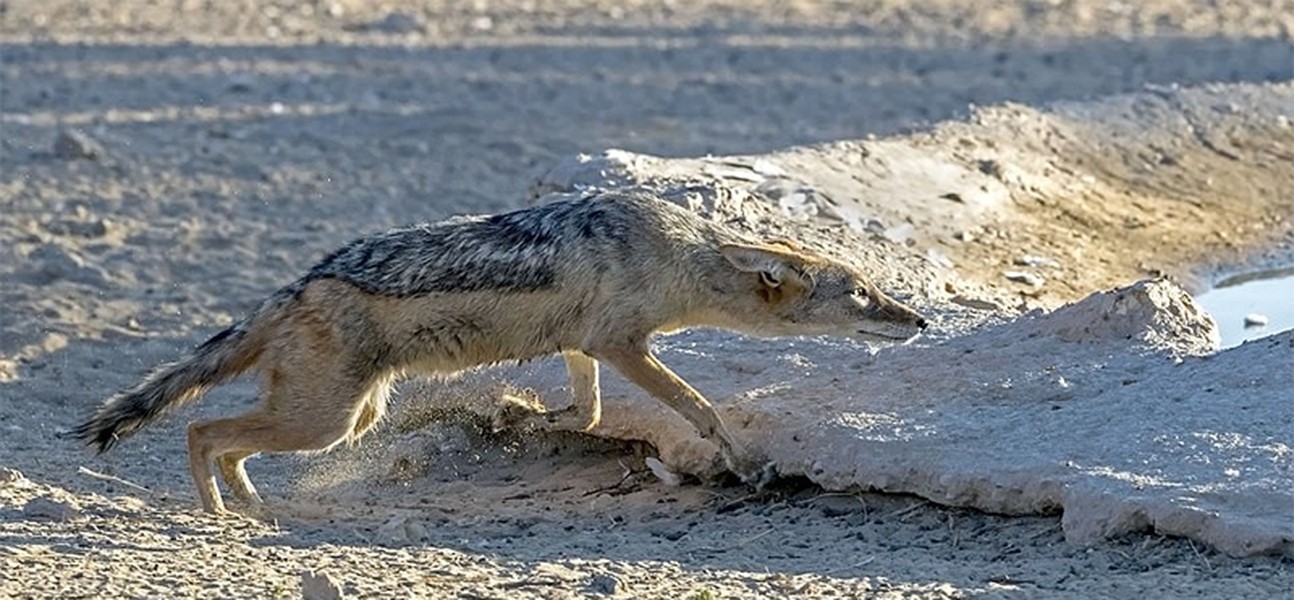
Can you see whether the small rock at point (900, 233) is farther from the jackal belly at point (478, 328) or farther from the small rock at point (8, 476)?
the small rock at point (8, 476)

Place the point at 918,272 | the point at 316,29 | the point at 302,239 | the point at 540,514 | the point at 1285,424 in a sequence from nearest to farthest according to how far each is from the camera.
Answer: the point at 1285,424
the point at 540,514
the point at 918,272
the point at 302,239
the point at 316,29

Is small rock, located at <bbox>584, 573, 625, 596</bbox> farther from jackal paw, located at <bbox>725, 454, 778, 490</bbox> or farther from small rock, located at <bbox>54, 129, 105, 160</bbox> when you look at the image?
small rock, located at <bbox>54, 129, 105, 160</bbox>

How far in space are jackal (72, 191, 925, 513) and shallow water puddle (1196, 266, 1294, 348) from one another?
2.68 m

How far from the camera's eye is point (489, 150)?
14.4 metres

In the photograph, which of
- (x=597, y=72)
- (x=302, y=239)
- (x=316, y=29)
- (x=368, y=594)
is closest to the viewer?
(x=368, y=594)

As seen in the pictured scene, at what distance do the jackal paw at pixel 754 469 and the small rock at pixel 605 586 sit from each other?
1.24 metres

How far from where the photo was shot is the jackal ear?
8.06 m

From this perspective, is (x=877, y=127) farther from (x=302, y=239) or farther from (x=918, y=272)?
(x=918, y=272)

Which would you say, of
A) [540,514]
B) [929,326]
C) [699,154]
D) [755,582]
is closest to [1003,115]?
[699,154]

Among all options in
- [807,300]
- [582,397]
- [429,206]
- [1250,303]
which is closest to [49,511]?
[582,397]

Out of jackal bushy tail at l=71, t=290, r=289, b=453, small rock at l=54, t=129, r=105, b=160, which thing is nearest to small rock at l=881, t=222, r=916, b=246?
jackal bushy tail at l=71, t=290, r=289, b=453

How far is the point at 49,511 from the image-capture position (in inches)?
293

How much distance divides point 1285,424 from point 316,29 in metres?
12.2

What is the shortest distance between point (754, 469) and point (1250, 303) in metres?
3.92
